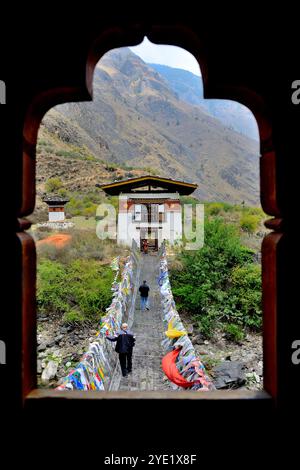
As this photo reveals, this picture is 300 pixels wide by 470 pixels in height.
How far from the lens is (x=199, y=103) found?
167250 mm

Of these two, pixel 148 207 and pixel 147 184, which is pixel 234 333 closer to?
pixel 148 207

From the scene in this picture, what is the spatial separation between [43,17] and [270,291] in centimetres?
151

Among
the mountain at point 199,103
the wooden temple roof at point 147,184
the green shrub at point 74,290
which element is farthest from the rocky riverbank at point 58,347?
the mountain at point 199,103

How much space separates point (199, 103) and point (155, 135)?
94511 millimetres

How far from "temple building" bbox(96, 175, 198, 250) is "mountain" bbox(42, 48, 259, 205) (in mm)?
37916

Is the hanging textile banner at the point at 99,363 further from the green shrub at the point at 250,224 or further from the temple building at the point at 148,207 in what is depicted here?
the green shrub at the point at 250,224

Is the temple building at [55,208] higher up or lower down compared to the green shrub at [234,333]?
higher up

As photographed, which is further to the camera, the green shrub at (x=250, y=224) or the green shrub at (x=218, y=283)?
the green shrub at (x=250, y=224)

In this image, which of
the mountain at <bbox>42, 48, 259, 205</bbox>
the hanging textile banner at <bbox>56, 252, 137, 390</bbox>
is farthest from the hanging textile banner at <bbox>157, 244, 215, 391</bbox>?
the mountain at <bbox>42, 48, 259, 205</bbox>

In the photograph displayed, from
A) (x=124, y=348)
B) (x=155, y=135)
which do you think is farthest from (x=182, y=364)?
(x=155, y=135)

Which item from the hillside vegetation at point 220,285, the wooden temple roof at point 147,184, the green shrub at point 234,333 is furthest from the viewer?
the wooden temple roof at point 147,184

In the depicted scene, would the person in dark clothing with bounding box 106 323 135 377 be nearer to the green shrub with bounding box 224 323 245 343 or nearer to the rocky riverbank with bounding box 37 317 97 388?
the rocky riverbank with bounding box 37 317 97 388

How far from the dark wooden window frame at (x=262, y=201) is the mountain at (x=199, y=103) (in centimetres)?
14939

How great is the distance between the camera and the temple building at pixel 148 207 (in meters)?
18.4
